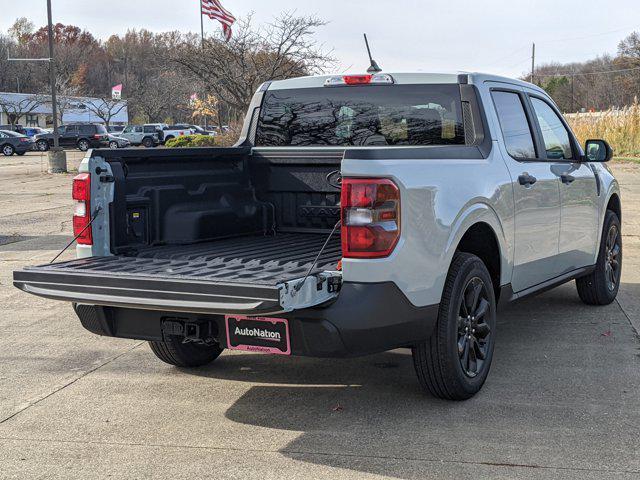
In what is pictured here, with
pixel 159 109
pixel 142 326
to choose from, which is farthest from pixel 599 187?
pixel 159 109

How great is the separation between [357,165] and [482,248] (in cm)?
155

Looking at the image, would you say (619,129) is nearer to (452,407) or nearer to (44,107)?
→ (452,407)

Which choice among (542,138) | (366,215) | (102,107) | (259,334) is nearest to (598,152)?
(542,138)

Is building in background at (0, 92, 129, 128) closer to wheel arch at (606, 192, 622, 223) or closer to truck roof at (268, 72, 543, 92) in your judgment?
wheel arch at (606, 192, 622, 223)

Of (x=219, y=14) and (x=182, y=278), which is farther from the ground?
(x=219, y=14)

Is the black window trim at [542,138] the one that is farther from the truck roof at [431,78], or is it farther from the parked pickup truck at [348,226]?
the truck roof at [431,78]

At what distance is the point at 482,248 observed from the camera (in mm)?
5473

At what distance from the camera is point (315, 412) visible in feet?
Result: 16.2

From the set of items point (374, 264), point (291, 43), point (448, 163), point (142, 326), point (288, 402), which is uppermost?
point (291, 43)

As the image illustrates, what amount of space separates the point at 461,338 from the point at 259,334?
1.27 metres

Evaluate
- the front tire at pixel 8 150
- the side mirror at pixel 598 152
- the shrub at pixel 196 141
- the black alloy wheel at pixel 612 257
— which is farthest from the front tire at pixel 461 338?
the front tire at pixel 8 150

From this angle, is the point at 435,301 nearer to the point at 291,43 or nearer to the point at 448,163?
the point at 448,163

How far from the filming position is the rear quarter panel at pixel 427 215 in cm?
A: 428

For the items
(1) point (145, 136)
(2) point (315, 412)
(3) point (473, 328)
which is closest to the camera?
(2) point (315, 412)
